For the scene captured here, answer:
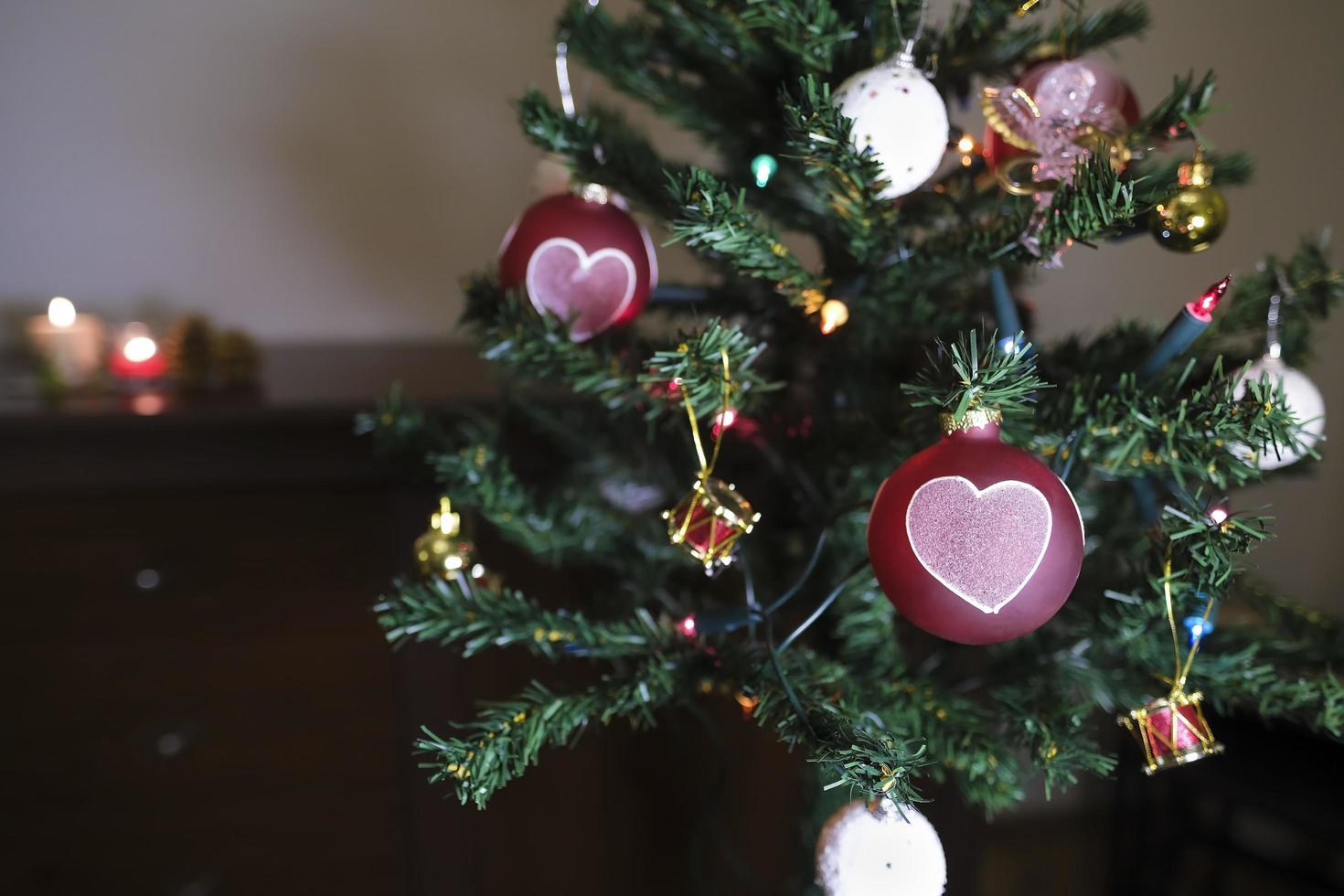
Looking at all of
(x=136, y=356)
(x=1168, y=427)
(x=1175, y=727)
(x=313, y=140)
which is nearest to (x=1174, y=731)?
(x=1175, y=727)

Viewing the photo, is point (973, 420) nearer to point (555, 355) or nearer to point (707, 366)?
point (707, 366)

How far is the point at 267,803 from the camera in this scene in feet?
2.80

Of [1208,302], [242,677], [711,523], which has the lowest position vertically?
[242,677]

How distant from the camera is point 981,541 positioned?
14.2 inches

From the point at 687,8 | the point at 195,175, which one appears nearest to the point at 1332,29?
the point at 687,8

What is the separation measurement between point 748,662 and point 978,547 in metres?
0.16

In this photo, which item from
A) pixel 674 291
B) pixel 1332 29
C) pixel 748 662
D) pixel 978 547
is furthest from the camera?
pixel 1332 29

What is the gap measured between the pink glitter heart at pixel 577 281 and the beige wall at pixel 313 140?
588mm

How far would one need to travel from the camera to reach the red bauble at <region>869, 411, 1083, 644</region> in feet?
1.19

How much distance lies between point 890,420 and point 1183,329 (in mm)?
154

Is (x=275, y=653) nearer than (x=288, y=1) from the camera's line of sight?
Yes

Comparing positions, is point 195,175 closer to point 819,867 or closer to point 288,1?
point 288,1

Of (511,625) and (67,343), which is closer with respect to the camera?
(511,625)

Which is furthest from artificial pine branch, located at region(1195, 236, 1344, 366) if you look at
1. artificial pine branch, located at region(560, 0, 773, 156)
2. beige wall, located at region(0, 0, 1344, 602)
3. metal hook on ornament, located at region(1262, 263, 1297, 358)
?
beige wall, located at region(0, 0, 1344, 602)
